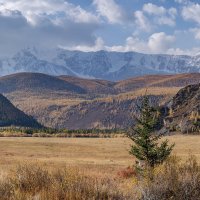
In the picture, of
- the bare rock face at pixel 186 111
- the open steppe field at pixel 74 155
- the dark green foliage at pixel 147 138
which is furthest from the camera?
the bare rock face at pixel 186 111

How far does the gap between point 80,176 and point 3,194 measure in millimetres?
2237

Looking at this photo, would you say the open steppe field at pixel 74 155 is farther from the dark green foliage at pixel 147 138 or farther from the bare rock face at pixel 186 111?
the bare rock face at pixel 186 111

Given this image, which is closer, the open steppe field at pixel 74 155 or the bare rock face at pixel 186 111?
the open steppe field at pixel 74 155

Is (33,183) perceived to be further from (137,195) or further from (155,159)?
(155,159)

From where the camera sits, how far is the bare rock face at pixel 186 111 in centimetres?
10215

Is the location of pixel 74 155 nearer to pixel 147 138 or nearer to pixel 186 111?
pixel 147 138

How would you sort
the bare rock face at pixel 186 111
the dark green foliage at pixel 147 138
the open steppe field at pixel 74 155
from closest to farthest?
the dark green foliage at pixel 147 138, the open steppe field at pixel 74 155, the bare rock face at pixel 186 111

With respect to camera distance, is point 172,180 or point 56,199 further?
point 172,180

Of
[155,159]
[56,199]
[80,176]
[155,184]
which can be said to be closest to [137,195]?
[155,184]

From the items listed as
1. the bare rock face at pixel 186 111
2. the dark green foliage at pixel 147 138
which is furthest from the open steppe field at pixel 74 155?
the bare rock face at pixel 186 111

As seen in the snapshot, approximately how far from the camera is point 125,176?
92.9 feet

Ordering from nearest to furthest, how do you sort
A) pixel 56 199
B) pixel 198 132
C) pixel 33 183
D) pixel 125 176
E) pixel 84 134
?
pixel 56 199 → pixel 33 183 → pixel 125 176 → pixel 198 132 → pixel 84 134

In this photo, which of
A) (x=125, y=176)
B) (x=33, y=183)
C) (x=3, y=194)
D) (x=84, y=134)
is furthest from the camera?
(x=84, y=134)

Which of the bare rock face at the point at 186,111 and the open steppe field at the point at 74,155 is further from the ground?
the bare rock face at the point at 186,111
